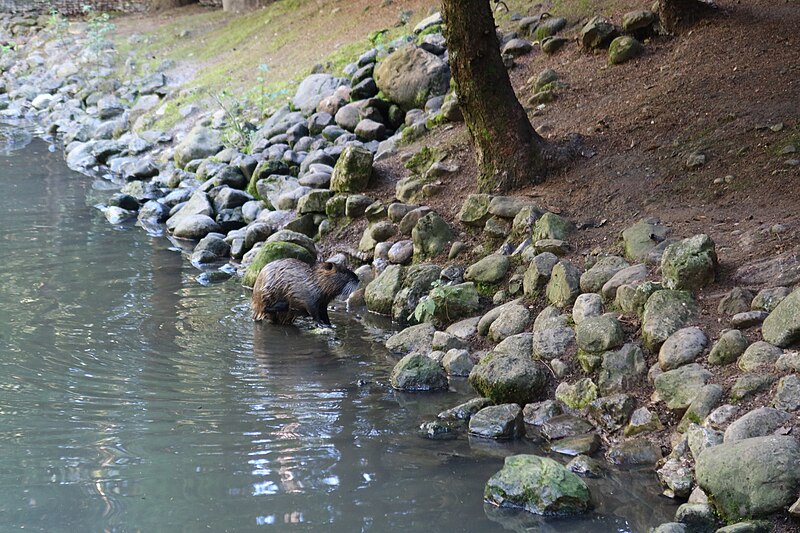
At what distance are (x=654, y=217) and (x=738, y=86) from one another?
7.52 ft

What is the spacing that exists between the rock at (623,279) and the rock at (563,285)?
0.26 metres

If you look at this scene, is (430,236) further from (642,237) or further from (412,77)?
(412,77)

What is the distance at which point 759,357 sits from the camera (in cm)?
539

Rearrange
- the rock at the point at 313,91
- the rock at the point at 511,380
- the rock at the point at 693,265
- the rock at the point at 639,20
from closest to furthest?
the rock at the point at 511,380 → the rock at the point at 693,265 → the rock at the point at 639,20 → the rock at the point at 313,91

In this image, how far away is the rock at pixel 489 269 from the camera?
7820 mm

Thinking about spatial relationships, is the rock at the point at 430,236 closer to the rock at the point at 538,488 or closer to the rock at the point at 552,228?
the rock at the point at 552,228

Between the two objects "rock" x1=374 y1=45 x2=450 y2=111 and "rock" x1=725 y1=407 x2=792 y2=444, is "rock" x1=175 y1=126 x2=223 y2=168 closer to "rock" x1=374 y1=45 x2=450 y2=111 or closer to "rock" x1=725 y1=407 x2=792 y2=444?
"rock" x1=374 y1=45 x2=450 y2=111

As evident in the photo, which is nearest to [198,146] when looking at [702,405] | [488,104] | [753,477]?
[488,104]

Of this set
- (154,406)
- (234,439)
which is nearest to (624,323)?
(234,439)

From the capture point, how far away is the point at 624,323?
6.36 metres

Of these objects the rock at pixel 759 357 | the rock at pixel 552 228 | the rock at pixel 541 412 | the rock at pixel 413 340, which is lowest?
the rock at pixel 413 340

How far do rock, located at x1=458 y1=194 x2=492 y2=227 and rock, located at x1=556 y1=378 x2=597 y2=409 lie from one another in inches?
105

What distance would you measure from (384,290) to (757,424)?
13.9 feet

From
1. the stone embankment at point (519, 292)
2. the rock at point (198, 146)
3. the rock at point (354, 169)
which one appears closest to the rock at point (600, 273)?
the stone embankment at point (519, 292)
